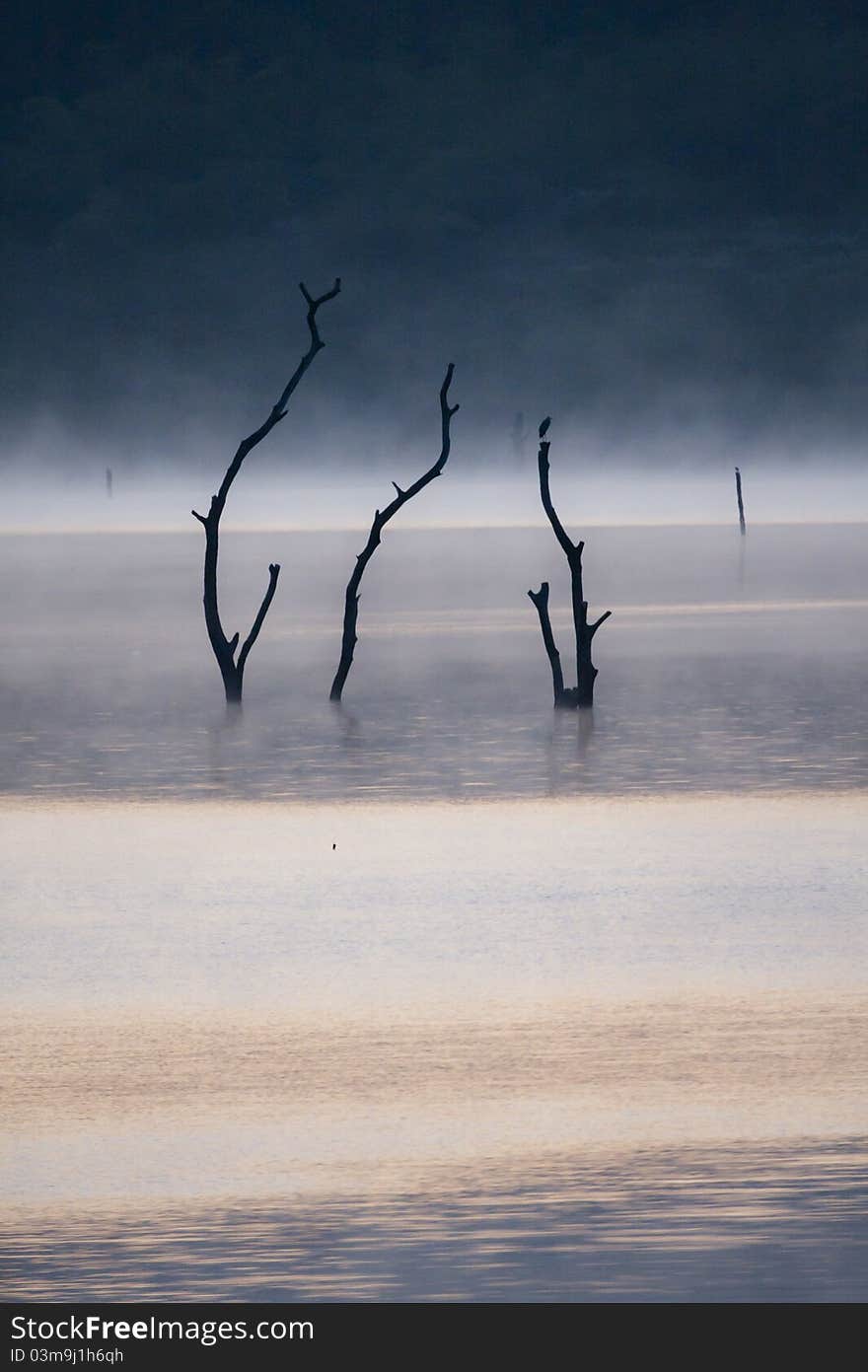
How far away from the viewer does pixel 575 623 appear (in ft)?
53.3

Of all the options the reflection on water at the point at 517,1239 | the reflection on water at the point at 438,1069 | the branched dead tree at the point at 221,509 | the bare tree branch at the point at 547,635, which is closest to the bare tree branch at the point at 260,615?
the branched dead tree at the point at 221,509

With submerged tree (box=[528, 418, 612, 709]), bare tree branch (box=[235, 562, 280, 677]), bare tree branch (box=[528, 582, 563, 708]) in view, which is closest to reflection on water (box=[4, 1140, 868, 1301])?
submerged tree (box=[528, 418, 612, 709])

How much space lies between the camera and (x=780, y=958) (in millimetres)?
7871

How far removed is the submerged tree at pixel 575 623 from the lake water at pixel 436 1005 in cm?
29

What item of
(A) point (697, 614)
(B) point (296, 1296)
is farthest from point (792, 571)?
(B) point (296, 1296)

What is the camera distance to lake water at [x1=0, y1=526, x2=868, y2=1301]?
5156 mm

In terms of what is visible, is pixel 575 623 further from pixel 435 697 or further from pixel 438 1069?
pixel 438 1069

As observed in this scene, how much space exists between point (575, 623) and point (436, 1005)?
9.09 m

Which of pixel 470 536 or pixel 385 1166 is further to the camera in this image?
pixel 470 536

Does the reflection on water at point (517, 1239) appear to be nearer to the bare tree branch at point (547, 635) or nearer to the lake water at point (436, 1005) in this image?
the lake water at point (436, 1005)

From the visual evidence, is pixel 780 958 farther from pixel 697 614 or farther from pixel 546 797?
pixel 697 614

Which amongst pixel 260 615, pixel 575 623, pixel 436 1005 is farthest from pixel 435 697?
pixel 436 1005

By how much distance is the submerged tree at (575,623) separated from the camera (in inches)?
626
